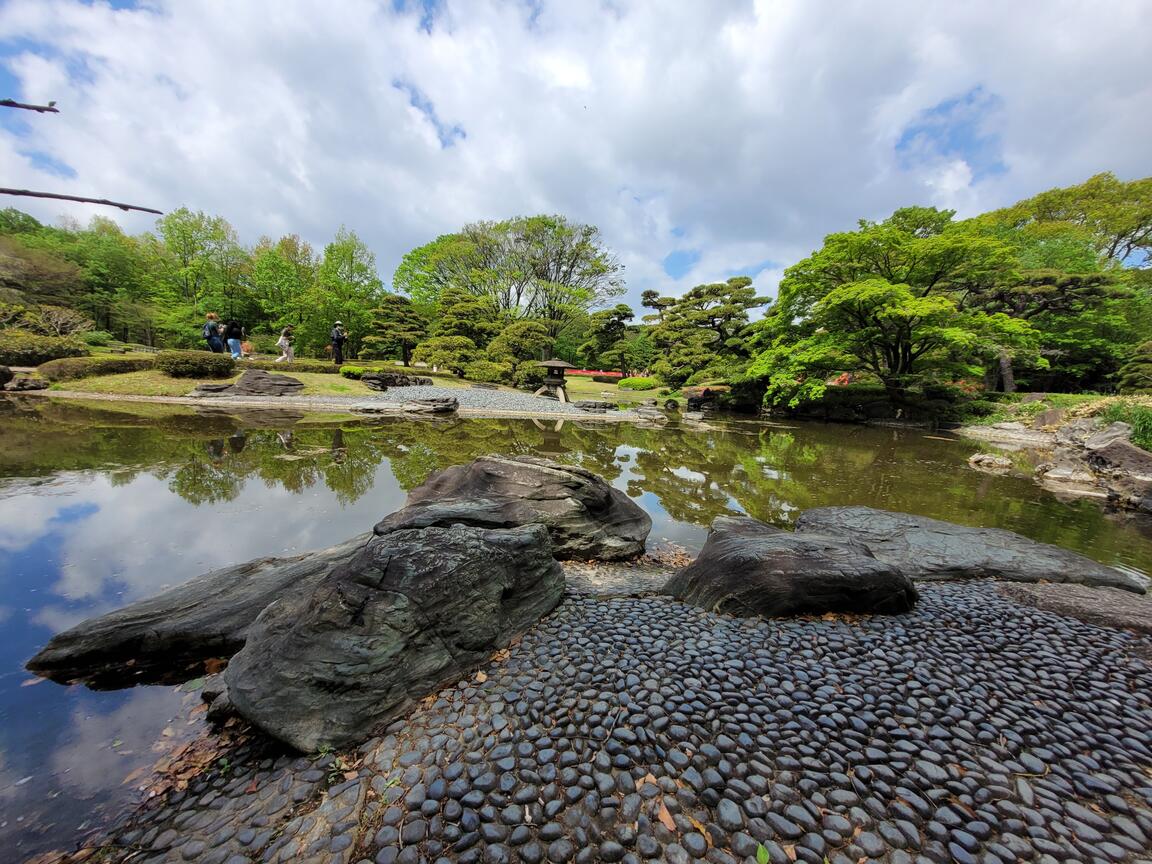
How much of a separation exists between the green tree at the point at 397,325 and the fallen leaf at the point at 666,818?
95.9ft

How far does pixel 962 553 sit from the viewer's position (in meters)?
5.25

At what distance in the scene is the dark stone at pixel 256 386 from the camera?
16219mm

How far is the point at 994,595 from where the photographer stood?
428 cm

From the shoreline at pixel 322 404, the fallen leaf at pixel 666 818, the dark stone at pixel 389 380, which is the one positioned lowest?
the fallen leaf at pixel 666 818

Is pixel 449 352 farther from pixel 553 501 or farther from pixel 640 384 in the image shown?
pixel 553 501

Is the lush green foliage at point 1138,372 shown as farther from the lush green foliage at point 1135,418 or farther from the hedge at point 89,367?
the hedge at point 89,367

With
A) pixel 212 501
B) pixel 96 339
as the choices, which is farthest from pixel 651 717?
pixel 96 339

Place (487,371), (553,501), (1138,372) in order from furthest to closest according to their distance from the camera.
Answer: (487,371)
(1138,372)
(553,501)

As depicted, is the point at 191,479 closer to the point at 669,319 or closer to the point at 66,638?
the point at 66,638

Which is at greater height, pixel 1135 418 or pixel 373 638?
pixel 1135 418

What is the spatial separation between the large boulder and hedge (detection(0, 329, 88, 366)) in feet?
77.7

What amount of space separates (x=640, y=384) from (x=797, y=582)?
87.1 ft

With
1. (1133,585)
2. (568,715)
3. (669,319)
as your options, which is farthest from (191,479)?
(669,319)

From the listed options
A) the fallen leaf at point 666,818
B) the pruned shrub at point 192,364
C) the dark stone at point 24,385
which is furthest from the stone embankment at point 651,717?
the dark stone at point 24,385
